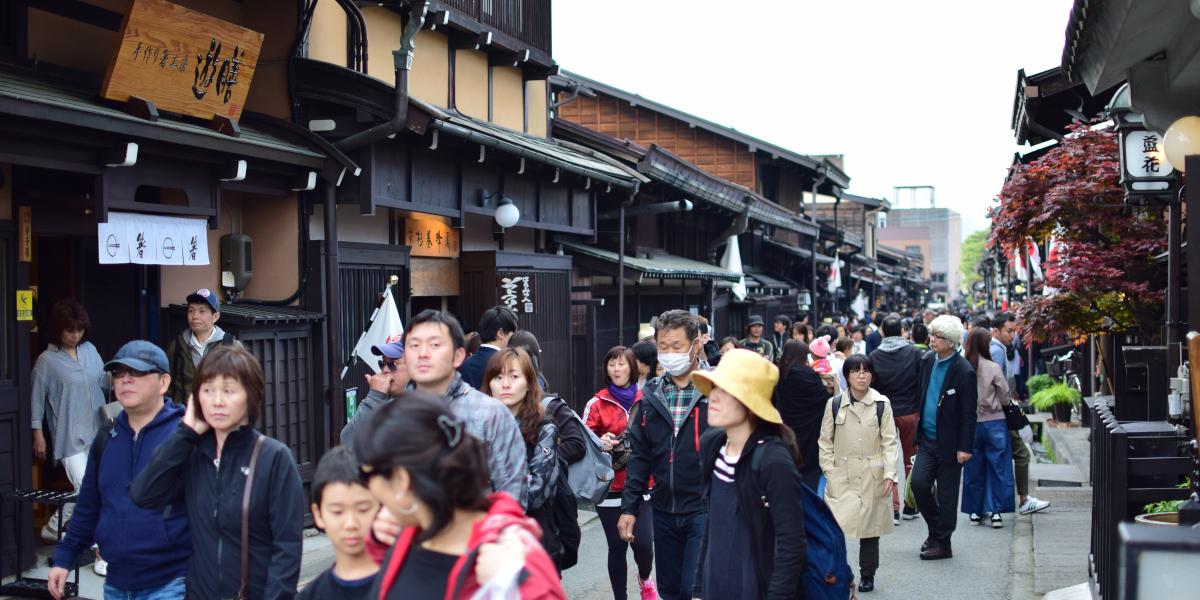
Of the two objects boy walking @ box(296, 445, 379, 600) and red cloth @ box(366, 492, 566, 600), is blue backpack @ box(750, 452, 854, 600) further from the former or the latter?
red cloth @ box(366, 492, 566, 600)

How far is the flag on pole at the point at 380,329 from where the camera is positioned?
9.32 meters

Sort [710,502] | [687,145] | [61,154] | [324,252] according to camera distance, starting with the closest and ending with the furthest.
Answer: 1. [710,502]
2. [61,154]
3. [324,252]
4. [687,145]

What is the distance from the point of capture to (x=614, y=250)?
655 inches

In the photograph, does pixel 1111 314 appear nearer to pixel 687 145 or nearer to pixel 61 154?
pixel 61 154

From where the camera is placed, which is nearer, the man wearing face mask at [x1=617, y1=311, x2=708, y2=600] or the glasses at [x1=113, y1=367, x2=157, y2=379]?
the glasses at [x1=113, y1=367, x2=157, y2=379]

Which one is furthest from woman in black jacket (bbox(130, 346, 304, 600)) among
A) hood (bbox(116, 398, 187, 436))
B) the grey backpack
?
the grey backpack

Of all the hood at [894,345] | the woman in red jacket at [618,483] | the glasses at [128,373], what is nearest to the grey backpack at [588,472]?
the woman in red jacket at [618,483]

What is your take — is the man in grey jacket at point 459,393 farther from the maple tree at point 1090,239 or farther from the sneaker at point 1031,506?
the maple tree at point 1090,239

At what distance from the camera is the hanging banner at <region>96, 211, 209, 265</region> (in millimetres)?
6945

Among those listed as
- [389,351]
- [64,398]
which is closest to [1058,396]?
[389,351]

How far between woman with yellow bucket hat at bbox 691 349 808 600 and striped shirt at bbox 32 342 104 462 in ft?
17.2

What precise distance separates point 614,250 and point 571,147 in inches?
90.6

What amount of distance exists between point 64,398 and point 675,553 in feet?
16.2

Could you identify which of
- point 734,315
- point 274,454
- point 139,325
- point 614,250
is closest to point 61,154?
point 139,325
